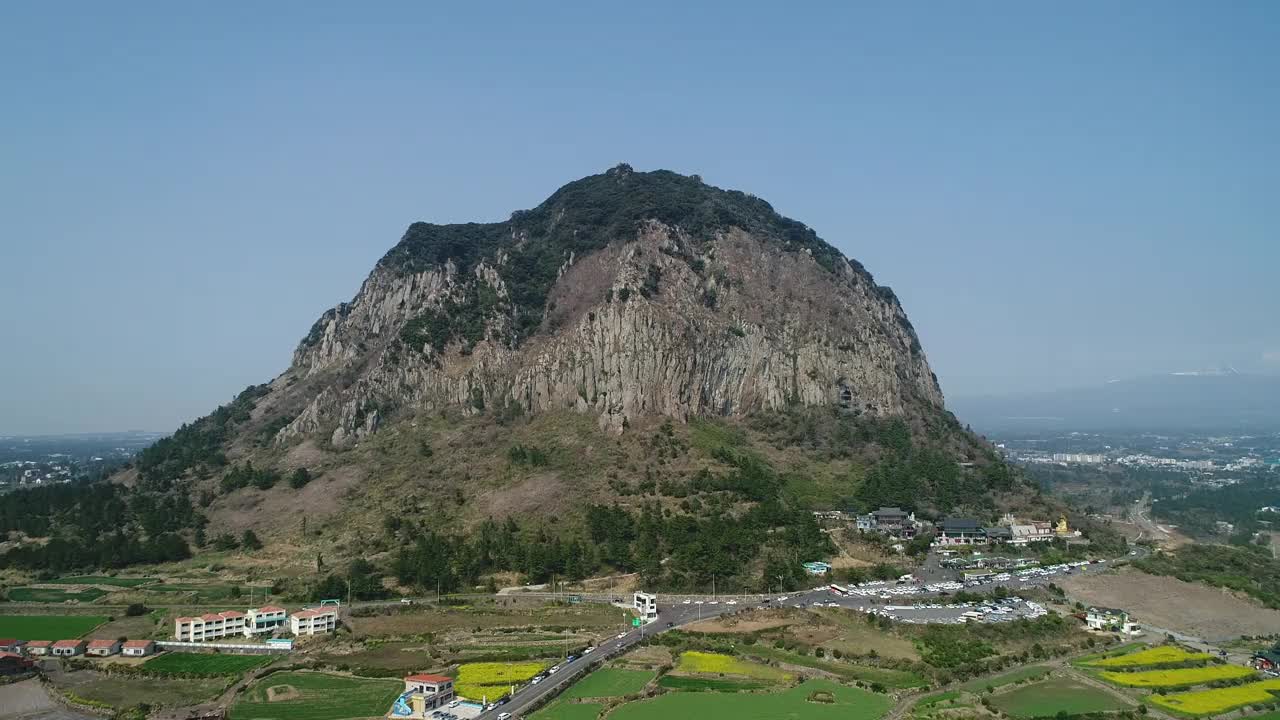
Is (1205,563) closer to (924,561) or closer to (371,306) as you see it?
(924,561)

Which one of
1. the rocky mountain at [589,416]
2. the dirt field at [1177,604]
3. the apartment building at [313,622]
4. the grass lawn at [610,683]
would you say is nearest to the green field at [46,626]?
the apartment building at [313,622]

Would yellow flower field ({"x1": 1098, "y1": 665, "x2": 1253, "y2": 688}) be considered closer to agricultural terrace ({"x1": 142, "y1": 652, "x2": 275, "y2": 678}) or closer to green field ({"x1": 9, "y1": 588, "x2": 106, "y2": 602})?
agricultural terrace ({"x1": 142, "y1": 652, "x2": 275, "y2": 678})

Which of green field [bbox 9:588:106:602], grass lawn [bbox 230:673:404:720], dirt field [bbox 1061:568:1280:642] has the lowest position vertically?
dirt field [bbox 1061:568:1280:642]

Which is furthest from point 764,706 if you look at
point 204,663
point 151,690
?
point 204,663

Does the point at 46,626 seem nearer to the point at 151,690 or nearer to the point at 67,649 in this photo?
the point at 67,649

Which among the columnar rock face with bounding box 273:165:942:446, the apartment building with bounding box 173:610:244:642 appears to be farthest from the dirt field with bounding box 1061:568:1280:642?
the apartment building with bounding box 173:610:244:642

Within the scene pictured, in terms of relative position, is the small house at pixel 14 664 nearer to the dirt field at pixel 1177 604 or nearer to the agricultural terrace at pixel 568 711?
the agricultural terrace at pixel 568 711
